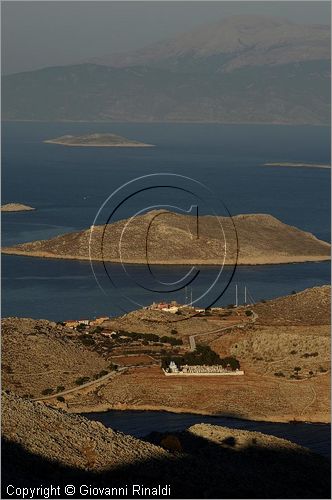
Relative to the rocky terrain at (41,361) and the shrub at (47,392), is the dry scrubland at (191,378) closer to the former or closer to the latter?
the rocky terrain at (41,361)

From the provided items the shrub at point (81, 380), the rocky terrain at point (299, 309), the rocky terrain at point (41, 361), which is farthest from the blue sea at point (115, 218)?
the shrub at point (81, 380)

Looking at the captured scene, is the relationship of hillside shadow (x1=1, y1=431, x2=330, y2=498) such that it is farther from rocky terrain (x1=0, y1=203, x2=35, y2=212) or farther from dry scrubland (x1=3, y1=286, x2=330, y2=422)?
rocky terrain (x1=0, y1=203, x2=35, y2=212)

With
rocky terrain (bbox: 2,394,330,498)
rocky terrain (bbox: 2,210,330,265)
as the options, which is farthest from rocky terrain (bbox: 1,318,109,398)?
rocky terrain (bbox: 2,210,330,265)

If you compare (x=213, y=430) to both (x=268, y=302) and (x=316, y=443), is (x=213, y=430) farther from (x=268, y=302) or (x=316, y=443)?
(x=268, y=302)

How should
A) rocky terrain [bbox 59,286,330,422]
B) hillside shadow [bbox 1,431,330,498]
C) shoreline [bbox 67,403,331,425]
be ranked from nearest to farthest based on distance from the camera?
1. hillside shadow [bbox 1,431,330,498]
2. shoreline [bbox 67,403,331,425]
3. rocky terrain [bbox 59,286,330,422]

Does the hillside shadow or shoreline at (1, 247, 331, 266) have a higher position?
shoreline at (1, 247, 331, 266)

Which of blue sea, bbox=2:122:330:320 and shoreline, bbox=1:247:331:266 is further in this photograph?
shoreline, bbox=1:247:331:266
